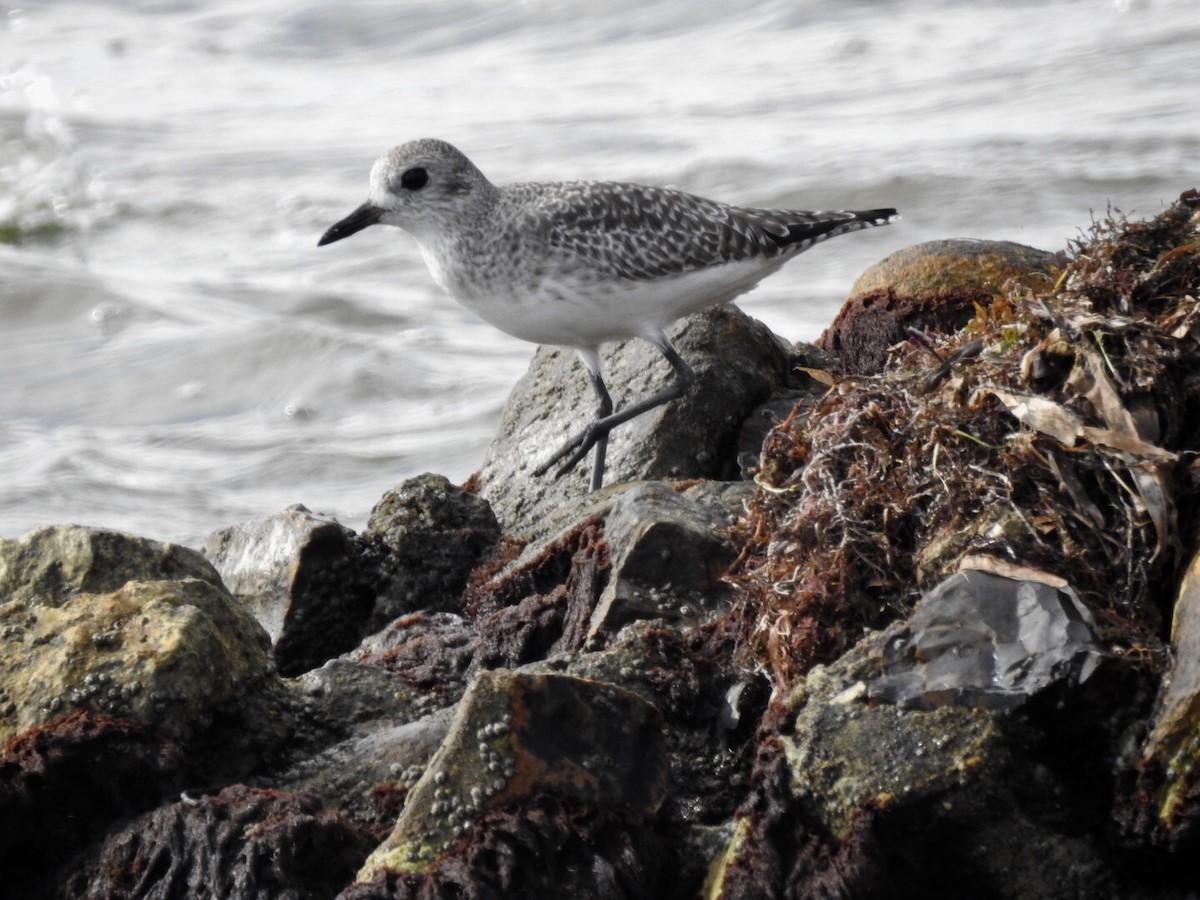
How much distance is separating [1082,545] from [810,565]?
68 centimetres

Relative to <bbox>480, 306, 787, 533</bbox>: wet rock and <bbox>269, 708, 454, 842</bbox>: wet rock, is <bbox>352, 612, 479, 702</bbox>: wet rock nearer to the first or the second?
<bbox>269, 708, 454, 842</bbox>: wet rock

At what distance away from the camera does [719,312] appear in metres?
6.77

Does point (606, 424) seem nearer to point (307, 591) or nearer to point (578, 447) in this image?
point (578, 447)

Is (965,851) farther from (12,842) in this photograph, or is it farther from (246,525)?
(246,525)

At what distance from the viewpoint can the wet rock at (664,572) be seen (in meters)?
4.38

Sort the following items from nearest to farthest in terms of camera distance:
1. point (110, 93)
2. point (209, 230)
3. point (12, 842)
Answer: point (12, 842)
point (209, 230)
point (110, 93)

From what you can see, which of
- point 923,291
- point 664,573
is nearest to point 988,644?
point 664,573

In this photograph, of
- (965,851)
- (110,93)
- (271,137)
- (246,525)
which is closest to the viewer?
(965,851)

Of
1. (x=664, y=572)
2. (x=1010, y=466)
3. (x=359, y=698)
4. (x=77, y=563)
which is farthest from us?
(x=77, y=563)

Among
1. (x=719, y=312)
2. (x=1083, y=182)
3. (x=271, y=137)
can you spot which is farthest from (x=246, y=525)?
(x=271, y=137)

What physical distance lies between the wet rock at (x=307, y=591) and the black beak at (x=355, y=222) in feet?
4.90

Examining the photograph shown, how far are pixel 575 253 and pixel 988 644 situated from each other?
3.43 metres

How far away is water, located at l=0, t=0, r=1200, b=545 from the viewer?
993cm

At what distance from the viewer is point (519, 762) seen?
11.1ft
